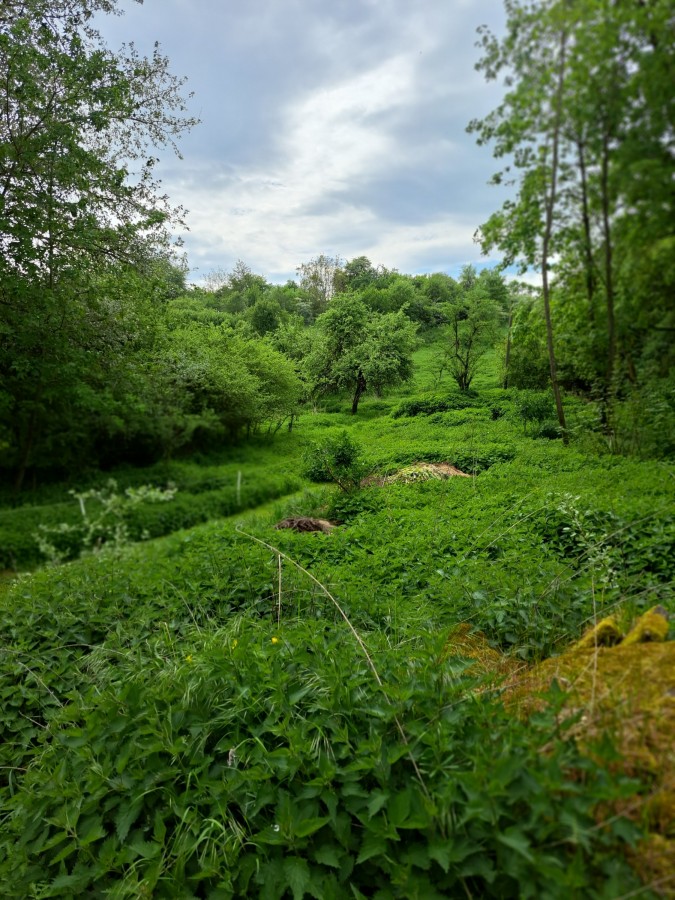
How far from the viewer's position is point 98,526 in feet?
14.0

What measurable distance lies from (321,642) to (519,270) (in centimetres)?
278

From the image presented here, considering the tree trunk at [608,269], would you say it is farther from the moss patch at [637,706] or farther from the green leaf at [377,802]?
the green leaf at [377,802]

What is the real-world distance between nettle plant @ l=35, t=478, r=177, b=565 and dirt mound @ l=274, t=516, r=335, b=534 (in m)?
2.27

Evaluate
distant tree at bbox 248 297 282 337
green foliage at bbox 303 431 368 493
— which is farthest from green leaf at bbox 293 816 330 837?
green foliage at bbox 303 431 368 493

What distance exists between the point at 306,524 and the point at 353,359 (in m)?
12.3

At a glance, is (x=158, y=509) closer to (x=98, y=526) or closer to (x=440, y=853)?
(x=98, y=526)

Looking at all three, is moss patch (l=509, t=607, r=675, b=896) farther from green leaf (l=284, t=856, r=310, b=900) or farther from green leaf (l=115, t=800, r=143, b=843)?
green leaf (l=115, t=800, r=143, b=843)

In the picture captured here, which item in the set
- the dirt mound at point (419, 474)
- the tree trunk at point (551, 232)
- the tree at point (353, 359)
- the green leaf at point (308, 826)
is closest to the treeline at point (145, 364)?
the tree trunk at point (551, 232)

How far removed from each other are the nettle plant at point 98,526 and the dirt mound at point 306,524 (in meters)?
2.27

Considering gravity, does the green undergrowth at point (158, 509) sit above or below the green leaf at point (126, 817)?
above

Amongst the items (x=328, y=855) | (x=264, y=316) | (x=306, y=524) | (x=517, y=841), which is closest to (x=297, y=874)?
(x=328, y=855)

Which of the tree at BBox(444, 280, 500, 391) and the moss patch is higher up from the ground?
the tree at BBox(444, 280, 500, 391)

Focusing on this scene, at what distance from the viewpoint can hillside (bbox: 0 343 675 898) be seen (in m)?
1.12

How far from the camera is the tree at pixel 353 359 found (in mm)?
16203
